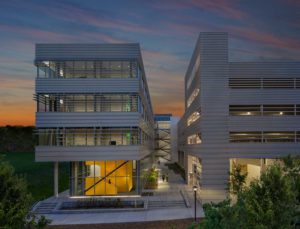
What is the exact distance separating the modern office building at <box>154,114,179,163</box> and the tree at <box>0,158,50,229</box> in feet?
288

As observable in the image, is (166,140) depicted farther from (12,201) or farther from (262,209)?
(262,209)

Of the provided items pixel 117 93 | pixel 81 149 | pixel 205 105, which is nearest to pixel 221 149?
pixel 205 105

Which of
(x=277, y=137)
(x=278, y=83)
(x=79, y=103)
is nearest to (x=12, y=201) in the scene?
(x=79, y=103)

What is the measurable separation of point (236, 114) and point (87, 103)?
1708cm

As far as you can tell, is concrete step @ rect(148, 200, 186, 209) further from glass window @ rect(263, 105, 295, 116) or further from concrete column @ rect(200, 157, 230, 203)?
glass window @ rect(263, 105, 295, 116)

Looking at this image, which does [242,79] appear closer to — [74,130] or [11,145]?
[74,130]

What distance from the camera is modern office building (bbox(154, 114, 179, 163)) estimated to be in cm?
10250

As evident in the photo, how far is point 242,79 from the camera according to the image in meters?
37.7

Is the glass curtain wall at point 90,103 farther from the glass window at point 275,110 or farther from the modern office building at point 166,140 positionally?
the modern office building at point 166,140

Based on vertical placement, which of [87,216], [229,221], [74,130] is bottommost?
[87,216]

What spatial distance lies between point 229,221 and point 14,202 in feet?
30.8

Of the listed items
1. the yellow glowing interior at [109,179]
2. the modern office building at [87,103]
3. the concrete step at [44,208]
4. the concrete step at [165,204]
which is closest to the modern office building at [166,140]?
the yellow glowing interior at [109,179]

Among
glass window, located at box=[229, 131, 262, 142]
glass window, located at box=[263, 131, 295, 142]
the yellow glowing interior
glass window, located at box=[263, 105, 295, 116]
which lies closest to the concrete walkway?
the yellow glowing interior

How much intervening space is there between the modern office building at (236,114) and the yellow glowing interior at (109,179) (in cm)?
929
